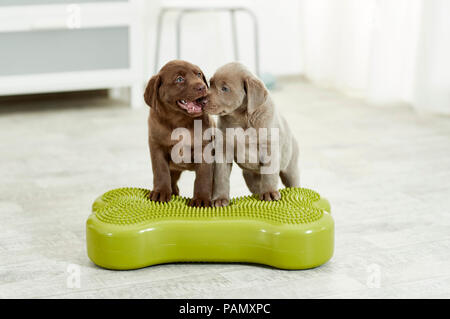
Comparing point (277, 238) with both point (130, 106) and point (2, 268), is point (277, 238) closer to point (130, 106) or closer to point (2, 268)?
point (2, 268)

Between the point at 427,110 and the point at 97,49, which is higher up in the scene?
the point at 97,49

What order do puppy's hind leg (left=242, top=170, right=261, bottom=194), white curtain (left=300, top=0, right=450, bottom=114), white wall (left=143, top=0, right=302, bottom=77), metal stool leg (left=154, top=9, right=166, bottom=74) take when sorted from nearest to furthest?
puppy's hind leg (left=242, top=170, right=261, bottom=194) < white curtain (left=300, top=0, right=450, bottom=114) < metal stool leg (left=154, top=9, right=166, bottom=74) < white wall (left=143, top=0, right=302, bottom=77)

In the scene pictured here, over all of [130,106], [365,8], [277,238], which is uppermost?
[365,8]

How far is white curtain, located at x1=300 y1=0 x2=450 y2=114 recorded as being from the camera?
2951 mm

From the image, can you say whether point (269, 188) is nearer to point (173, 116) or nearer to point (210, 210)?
point (210, 210)

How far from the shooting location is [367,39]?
3.45 m

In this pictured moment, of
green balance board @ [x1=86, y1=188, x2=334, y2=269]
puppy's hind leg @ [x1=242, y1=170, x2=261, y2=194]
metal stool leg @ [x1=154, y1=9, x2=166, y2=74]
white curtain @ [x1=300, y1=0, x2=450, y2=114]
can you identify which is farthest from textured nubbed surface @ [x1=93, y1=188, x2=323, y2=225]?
metal stool leg @ [x1=154, y1=9, x2=166, y2=74]

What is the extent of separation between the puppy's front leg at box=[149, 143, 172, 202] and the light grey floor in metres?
0.17

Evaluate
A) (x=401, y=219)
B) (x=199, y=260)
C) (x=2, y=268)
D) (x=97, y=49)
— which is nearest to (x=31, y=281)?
(x=2, y=268)

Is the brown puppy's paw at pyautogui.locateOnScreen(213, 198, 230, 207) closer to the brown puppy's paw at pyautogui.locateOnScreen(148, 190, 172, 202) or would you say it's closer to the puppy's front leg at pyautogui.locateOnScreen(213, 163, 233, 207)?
the puppy's front leg at pyautogui.locateOnScreen(213, 163, 233, 207)

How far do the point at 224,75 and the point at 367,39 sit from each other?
2.13 meters

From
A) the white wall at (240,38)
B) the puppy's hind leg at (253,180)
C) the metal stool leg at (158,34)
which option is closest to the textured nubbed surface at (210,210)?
the puppy's hind leg at (253,180)

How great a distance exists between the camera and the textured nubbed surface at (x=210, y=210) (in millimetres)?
1477

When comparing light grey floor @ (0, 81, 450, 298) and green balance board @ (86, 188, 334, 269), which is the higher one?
green balance board @ (86, 188, 334, 269)
